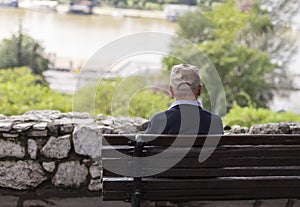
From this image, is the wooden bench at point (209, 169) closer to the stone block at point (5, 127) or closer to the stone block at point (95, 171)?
the stone block at point (95, 171)

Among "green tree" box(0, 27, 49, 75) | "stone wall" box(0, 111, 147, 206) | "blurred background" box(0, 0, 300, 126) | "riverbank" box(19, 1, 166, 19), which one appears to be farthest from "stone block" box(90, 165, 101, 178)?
"riverbank" box(19, 1, 166, 19)

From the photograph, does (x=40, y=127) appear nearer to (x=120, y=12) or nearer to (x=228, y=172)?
(x=228, y=172)

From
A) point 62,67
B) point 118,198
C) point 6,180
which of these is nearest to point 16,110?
point 6,180

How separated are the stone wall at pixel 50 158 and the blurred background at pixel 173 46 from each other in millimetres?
9020

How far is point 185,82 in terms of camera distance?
1.97 metres

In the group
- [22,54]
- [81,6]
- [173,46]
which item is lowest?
[22,54]

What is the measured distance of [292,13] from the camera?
80.4 feet

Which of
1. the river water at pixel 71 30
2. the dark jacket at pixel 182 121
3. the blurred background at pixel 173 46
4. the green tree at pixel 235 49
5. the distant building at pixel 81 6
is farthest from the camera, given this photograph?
the distant building at pixel 81 6

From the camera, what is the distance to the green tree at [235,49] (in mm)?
18141

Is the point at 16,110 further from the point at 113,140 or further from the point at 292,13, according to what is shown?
the point at 292,13

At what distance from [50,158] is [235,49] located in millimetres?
16456

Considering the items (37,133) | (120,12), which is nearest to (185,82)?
(37,133)

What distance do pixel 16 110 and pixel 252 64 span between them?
34.4 feet

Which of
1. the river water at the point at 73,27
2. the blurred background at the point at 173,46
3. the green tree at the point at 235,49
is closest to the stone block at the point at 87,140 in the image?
the blurred background at the point at 173,46
